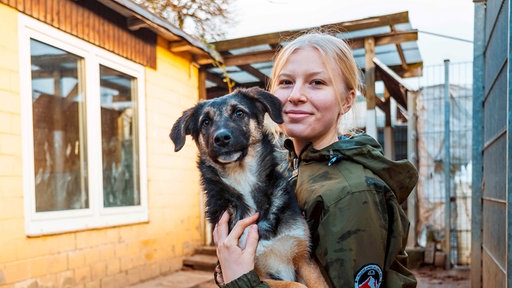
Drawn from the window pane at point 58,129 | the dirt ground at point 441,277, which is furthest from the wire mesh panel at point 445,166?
the window pane at point 58,129

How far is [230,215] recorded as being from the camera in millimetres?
2141

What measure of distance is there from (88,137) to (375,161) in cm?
500

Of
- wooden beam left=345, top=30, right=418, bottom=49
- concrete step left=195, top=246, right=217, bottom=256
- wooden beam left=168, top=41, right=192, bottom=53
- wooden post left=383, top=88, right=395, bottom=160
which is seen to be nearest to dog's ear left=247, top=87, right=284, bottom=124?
wooden beam left=345, top=30, right=418, bottom=49

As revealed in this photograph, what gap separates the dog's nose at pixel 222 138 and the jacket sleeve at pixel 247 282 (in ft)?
2.15

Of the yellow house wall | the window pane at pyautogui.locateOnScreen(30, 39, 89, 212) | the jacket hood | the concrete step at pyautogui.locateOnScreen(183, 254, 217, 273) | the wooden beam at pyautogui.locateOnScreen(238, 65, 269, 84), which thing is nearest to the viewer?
the jacket hood

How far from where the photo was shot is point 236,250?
1942mm

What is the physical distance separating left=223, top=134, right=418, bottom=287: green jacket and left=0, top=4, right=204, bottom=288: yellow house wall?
12.7ft

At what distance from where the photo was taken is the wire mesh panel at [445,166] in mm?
8078

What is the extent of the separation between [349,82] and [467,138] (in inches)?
264

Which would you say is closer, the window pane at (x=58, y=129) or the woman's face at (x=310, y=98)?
the woman's face at (x=310, y=98)

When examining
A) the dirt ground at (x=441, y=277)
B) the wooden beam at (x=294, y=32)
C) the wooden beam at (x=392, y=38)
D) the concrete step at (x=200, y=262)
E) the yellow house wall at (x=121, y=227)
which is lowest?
the dirt ground at (x=441, y=277)

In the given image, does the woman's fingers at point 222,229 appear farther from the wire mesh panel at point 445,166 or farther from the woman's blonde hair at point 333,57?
the wire mesh panel at point 445,166

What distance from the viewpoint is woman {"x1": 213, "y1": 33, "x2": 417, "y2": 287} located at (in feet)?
5.91

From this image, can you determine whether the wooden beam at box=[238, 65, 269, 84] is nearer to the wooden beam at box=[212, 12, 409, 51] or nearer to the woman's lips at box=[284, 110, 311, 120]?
the wooden beam at box=[212, 12, 409, 51]
